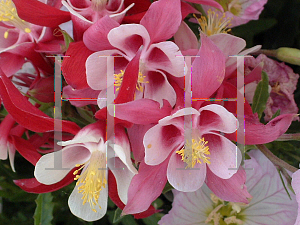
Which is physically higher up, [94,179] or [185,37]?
[185,37]

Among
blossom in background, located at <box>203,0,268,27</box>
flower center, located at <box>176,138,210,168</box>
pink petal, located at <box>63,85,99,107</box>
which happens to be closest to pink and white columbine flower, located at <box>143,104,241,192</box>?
flower center, located at <box>176,138,210,168</box>

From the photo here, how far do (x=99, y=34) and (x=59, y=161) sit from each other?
0.16m

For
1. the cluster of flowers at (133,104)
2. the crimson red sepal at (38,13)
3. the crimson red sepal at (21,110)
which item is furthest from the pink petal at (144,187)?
the crimson red sepal at (38,13)

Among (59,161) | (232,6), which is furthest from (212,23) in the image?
(59,161)

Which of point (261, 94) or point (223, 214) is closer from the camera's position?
point (261, 94)

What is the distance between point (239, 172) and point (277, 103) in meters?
0.21

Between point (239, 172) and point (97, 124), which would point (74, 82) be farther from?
point (239, 172)

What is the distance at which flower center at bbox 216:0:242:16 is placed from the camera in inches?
21.8

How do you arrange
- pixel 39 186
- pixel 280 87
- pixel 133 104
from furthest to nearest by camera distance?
pixel 280 87 → pixel 39 186 → pixel 133 104

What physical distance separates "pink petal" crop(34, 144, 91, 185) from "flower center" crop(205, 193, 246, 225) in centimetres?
25

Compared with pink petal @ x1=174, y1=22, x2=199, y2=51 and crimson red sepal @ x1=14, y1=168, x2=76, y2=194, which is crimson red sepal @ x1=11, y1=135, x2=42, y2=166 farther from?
pink petal @ x1=174, y1=22, x2=199, y2=51

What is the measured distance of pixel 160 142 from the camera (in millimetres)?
388

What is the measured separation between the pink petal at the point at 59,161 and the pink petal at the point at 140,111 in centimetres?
9

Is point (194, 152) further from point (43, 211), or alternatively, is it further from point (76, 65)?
point (43, 211)
